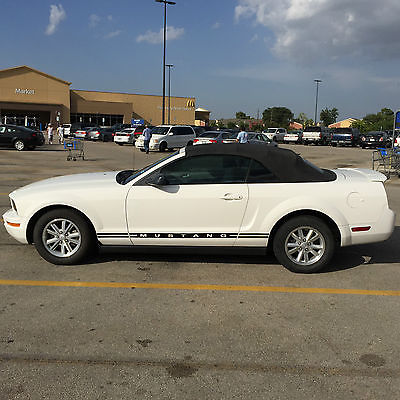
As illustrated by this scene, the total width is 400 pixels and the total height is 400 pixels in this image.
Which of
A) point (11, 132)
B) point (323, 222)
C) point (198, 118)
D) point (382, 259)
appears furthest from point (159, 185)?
point (198, 118)

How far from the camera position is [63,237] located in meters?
5.38

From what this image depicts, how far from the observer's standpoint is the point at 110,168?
56.7ft

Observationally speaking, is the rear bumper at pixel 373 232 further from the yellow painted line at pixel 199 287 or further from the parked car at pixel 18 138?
the parked car at pixel 18 138

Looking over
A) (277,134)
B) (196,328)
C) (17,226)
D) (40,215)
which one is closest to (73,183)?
(40,215)

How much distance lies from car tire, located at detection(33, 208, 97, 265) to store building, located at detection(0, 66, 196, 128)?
59.3 m

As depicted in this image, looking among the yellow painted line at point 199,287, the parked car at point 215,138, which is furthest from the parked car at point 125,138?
the yellow painted line at point 199,287

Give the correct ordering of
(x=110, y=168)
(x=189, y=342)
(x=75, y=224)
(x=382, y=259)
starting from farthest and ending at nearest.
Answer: (x=110, y=168)
(x=382, y=259)
(x=75, y=224)
(x=189, y=342)

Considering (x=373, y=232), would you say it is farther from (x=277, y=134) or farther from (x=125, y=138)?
(x=277, y=134)

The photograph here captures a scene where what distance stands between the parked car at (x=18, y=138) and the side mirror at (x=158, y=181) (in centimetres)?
2313

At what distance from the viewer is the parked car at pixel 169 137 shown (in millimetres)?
26781

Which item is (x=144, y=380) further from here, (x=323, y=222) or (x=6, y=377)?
(x=323, y=222)

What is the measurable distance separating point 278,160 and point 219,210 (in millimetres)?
934

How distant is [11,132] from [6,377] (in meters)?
25.4

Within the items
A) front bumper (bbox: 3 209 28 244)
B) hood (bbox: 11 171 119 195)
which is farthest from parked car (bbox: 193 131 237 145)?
front bumper (bbox: 3 209 28 244)
